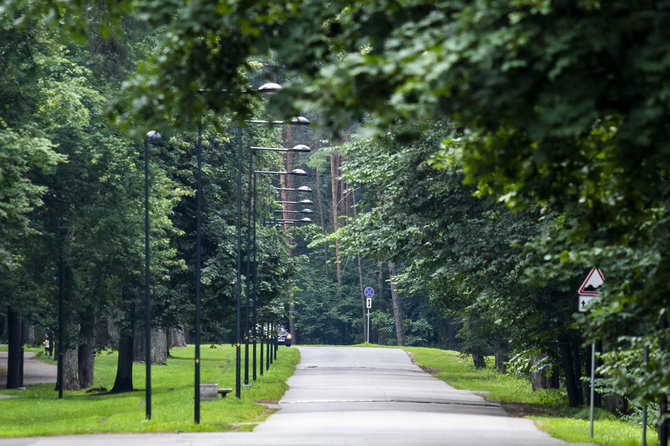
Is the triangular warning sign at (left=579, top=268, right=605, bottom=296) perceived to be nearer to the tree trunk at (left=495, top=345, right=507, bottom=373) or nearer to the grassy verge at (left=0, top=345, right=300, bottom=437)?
the grassy verge at (left=0, top=345, right=300, bottom=437)

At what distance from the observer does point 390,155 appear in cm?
2583

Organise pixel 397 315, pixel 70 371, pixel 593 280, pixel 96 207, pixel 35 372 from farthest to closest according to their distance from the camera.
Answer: pixel 397 315, pixel 35 372, pixel 70 371, pixel 96 207, pixel 593 280

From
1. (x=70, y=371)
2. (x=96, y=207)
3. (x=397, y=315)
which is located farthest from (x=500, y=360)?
(x=397, y=315)

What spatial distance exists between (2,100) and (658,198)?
606 inches

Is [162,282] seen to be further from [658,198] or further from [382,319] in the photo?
[382,319]

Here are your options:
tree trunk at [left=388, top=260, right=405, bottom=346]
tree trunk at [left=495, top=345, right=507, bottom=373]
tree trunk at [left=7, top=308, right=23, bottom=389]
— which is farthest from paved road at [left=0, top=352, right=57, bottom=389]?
tree trunk at [left=388, top=260, right=405, bottom=346]

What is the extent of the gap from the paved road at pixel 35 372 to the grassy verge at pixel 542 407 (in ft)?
52.1

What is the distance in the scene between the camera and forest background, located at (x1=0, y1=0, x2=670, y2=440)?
23.4 feet

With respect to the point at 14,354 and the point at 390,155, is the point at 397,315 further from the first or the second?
the point at 390,155

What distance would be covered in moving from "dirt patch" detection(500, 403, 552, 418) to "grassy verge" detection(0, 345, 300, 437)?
567 centimetres

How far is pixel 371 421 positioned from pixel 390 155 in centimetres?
749

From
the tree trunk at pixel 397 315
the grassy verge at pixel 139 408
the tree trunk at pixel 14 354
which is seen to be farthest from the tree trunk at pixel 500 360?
the tree trunk at pixel 397 315

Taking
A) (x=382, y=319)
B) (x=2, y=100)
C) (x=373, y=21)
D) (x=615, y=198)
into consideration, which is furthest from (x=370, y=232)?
(x=382, y=319)

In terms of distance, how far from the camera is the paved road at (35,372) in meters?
43.5
